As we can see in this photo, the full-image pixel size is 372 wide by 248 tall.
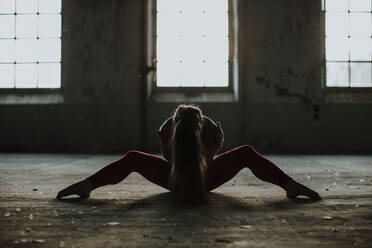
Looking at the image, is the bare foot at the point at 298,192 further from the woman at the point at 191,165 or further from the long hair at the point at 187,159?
the long hair at the point at 187,159

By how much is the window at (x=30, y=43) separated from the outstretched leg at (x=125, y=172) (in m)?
5.29

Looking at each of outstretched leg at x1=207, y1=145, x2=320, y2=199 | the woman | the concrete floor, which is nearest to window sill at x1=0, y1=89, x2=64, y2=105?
the concrete floor

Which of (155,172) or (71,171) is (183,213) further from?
(71,171)

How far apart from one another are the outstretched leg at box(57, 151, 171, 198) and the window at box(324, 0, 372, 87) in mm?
Answer: 5521

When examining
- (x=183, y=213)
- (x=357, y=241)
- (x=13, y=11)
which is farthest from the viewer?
(x=13, y=11)

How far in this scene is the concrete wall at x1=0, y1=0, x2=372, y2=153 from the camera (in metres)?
6.66

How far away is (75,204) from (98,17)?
5388 millimetres

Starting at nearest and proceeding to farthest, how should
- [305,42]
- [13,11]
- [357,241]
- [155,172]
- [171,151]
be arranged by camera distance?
[357,241] → [171,151] → [155,172] → [305,42] → [13,11]

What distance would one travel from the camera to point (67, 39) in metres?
6.92

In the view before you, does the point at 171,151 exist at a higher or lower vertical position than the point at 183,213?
higher

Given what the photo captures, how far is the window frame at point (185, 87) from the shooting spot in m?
6.81

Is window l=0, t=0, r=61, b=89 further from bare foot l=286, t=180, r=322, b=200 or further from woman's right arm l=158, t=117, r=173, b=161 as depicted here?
bare foot l=286, t=180, r=322, b=200

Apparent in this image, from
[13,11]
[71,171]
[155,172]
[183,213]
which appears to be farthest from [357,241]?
[13,11]

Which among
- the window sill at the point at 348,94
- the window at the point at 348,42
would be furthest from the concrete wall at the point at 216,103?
the window at the point at 348,42
